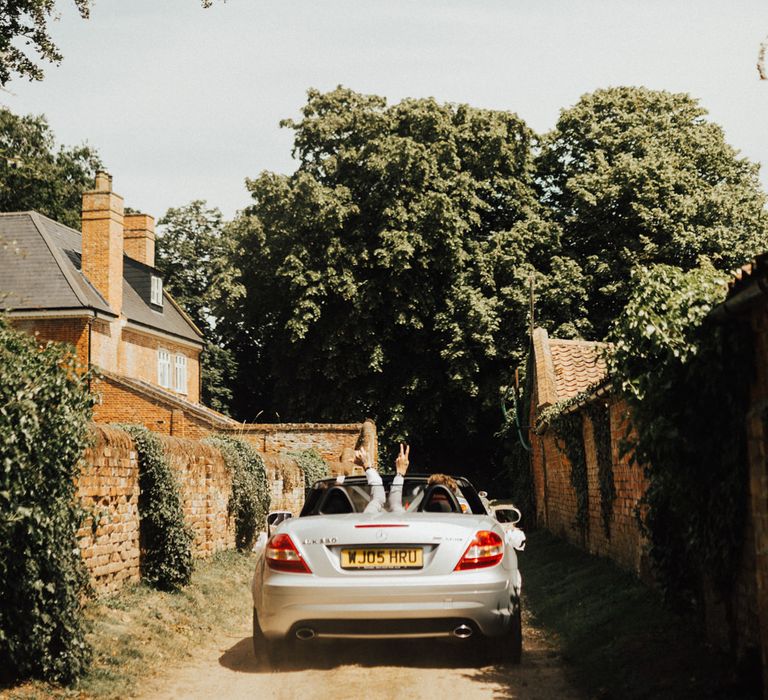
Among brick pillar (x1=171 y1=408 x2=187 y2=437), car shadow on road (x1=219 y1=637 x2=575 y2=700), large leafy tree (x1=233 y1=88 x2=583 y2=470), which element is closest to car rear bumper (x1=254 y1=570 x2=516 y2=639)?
car shadow on road (x1=219 y1=637 x2=575 y2=700)

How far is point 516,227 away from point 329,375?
28.9 feet

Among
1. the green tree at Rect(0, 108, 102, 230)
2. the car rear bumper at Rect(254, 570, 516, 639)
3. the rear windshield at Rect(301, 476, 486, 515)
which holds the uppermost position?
the green tree at Rect(0, 108, 102, 230)

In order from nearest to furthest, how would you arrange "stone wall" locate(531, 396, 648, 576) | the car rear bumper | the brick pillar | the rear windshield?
1. the car rear bumper
2. the rear windshield
3. "stone wall" locate(531, 396, 648, 576)
4. the brick pillar

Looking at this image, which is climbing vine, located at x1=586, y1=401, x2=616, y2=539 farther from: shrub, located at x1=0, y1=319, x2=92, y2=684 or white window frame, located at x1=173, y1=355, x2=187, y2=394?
white window frame, located at x1=173, y1=355, x2=187, y2=394

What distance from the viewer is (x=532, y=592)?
14.0m

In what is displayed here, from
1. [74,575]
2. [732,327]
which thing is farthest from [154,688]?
[732,327]

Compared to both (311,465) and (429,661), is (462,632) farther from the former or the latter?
(311,465)

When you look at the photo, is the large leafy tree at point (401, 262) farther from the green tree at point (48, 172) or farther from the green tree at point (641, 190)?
the green tree at point (48, 172)

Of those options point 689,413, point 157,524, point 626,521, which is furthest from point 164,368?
point 689,413

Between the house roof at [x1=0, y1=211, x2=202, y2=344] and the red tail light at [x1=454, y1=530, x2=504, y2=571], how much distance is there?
26.1 metres

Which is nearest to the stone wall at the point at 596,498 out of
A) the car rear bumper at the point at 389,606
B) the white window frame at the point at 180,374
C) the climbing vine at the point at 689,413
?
the climbing vine at the point at 689,413

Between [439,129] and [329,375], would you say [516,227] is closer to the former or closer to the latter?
[439,129]

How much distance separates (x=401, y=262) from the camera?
35062 mm

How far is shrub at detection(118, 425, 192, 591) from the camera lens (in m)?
12.0
